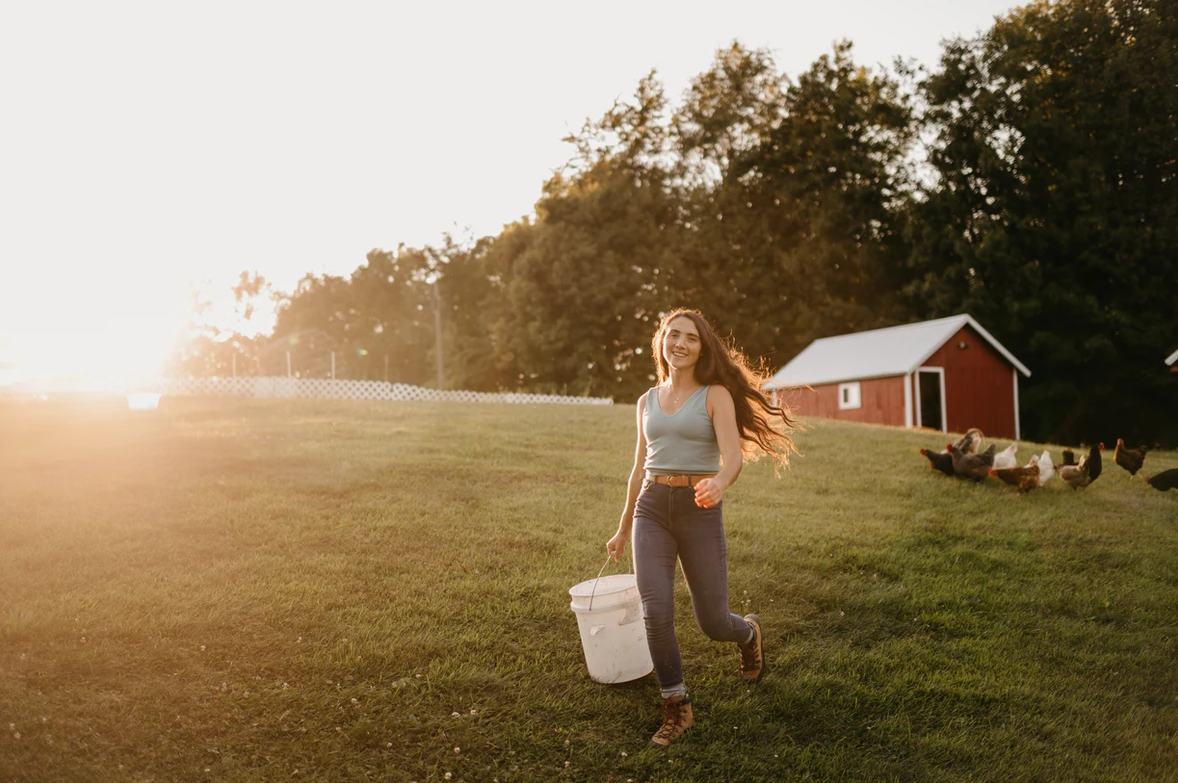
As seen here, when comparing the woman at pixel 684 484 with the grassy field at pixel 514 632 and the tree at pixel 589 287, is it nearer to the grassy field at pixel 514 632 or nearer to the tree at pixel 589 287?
the grassy field at pixel 514 632

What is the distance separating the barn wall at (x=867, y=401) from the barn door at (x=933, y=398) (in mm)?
925

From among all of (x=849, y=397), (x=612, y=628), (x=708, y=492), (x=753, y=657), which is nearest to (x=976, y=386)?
(x=849, y=397)

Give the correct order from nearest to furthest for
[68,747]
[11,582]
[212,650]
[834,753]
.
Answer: [68,747]
[834,753]
[212,650]
[11,582]

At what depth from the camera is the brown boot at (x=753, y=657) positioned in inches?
235

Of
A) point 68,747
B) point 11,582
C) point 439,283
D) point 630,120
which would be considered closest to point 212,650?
point 68,747

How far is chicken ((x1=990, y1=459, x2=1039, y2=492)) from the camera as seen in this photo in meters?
12.1

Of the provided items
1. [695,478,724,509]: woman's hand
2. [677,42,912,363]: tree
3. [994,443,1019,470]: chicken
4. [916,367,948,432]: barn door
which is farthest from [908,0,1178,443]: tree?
[695,478,724,509]: woman's hand

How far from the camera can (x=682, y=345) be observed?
530 centimetres

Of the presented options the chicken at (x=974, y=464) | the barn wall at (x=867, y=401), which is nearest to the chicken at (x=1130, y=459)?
the chicken at (x=974, y=464)

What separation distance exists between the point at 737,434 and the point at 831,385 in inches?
1006

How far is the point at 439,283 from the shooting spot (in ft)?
204

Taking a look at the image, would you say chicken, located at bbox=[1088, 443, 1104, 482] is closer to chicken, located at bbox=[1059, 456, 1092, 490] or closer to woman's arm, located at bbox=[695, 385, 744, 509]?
chicken, located at bbox=[1059, 456, 1092, 490]

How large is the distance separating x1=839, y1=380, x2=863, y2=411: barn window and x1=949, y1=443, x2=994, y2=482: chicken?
16.2 m

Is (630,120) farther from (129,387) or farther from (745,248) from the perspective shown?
(129,387)
